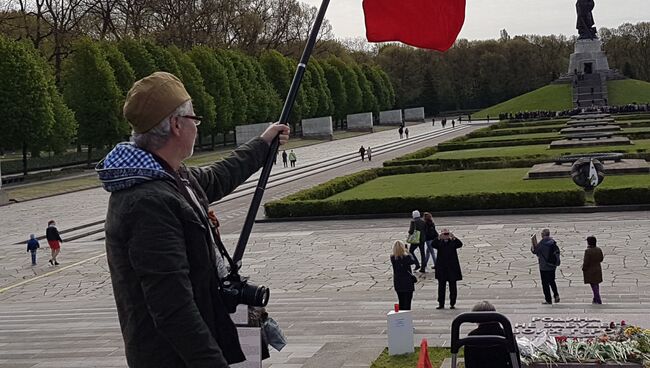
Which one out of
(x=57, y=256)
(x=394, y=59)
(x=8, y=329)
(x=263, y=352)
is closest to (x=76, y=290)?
(x=8, y=329)

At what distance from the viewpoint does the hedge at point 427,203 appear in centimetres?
2388

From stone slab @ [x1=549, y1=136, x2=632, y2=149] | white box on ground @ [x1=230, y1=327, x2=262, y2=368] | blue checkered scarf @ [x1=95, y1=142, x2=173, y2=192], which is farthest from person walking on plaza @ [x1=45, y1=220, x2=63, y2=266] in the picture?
stone slab @ [x1=549, y1=136, x2=632, y2=149]

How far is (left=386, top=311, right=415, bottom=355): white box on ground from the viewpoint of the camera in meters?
8.61

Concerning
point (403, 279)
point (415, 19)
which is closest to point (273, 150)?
point (415, 19)

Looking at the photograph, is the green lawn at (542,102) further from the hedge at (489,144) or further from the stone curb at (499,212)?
the stone curb at (499,212)

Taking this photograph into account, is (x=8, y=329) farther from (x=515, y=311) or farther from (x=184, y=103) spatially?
(x=184, y=103)

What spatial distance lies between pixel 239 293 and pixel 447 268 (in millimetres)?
9792

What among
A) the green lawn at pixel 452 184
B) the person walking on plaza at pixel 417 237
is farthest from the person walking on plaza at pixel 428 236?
the green lawn at pixel 452 184

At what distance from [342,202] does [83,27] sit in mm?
40590

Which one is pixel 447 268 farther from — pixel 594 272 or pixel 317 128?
pixel 317 128

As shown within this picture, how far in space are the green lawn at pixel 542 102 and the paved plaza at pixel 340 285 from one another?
61584 mm

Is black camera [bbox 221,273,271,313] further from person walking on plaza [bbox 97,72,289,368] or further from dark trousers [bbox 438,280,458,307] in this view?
dark trousers [bbox 438,280,458,307]

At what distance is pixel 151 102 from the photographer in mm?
2967

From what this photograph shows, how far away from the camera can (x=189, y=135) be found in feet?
10.1
